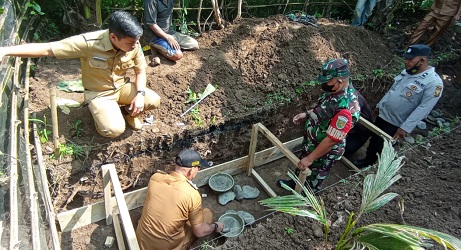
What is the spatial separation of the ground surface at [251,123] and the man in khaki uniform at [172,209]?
0.87 feet

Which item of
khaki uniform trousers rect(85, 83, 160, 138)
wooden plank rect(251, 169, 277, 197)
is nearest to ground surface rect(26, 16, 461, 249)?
wooden plank rect(251, 169, 277, 197)

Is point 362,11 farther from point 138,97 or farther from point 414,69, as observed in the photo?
point 138,97

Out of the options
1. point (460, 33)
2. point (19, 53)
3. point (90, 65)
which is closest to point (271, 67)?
point (90, 65)

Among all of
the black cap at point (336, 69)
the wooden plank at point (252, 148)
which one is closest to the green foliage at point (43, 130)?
the wooden plank at point (252, 148)

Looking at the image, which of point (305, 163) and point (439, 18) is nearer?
point (305, 163)

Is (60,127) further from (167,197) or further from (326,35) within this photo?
(326,35)

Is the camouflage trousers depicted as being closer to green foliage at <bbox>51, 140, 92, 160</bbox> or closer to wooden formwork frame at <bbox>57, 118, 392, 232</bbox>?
wooden formwork frame at <bbox>57, 118, 392, 232</bbox>

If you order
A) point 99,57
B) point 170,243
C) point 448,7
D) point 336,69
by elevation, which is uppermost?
point 336,69

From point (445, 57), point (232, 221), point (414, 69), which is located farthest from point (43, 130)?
point (445, 57)

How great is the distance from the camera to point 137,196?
13.0ft

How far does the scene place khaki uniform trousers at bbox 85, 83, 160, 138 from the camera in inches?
152

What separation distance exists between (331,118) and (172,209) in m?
1.76

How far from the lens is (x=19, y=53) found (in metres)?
2.85

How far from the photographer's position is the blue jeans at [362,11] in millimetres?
6719
